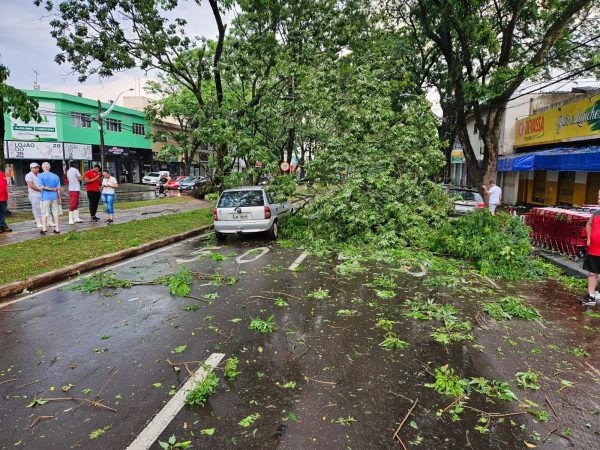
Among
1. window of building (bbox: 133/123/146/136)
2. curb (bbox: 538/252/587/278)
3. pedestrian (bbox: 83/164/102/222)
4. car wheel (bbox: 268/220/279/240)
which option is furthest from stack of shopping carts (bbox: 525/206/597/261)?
window of building (bbox: 133/123/146/136)

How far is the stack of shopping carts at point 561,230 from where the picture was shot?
30.1 ft

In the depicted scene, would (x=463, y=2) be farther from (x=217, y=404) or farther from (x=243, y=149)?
(x=217, y=404)

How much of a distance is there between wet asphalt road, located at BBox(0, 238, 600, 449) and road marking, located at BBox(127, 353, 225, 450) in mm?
63

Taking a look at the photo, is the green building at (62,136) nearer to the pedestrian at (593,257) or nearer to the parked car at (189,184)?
the parked car at (189,184)

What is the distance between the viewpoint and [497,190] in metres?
14.5

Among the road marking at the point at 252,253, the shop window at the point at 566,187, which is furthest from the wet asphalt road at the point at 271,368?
the shop window at the point at 566,187

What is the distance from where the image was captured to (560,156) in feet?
59.9

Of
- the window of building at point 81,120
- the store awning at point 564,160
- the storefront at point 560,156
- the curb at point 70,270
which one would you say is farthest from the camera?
the window of building at point 81,120

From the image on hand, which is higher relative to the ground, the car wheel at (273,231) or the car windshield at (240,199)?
the car windshield at (240,199)

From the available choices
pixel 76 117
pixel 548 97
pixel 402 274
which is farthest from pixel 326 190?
pixel 76 117

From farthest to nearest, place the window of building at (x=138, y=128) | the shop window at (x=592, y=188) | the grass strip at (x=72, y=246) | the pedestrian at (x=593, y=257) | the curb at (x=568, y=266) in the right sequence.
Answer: the window of building at (x=138, y=128), the shop window at (x=592, y=188), the curb at (x=568, y=266), the grass strip at (x=72, y=246), the pedestrian at (x=593, y=257)

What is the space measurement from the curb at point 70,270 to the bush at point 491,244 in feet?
24.9

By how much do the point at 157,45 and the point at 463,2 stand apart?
11.8m

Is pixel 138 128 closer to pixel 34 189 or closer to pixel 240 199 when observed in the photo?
pixel 34 189
